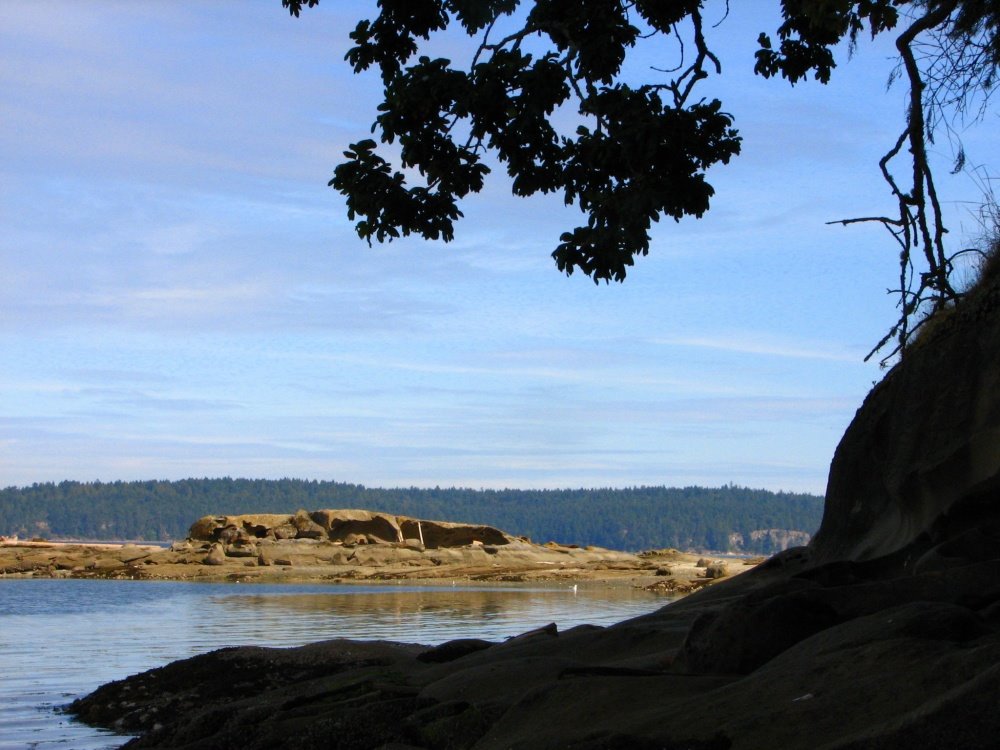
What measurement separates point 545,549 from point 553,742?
5920 centimetres

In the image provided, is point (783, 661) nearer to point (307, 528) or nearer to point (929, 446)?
point (929, 446)

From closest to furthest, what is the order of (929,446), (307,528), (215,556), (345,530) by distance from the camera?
(929,446) → (215,556) → (307,528) → (345,530)

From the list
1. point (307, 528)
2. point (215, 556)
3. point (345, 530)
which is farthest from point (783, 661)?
point (345, 530)

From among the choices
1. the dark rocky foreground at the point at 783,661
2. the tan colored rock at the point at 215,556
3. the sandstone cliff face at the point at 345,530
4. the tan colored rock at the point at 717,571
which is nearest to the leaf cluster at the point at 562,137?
the dark rocky foreground at the point at 783,661

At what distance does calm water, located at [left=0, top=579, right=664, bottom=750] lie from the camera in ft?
52.7

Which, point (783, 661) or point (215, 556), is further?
point (215, 556)

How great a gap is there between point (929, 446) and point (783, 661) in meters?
5.22

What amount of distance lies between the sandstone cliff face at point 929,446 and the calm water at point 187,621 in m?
8.23

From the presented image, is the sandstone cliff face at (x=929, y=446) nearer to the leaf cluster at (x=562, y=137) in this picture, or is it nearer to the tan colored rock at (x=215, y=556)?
the leaf cluster at (x=562, y=137)

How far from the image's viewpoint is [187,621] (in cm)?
2928

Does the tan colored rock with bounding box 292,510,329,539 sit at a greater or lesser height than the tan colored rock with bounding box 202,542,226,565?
greater

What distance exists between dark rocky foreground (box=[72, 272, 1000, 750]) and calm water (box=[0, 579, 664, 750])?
5.14 ft

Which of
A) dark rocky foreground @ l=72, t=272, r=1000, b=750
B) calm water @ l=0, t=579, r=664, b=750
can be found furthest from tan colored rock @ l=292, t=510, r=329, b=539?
dark rocky foreground @ l=72, t=272, r=1000, b=750

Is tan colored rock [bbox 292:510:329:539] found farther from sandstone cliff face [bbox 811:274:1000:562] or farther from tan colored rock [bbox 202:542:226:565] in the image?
sandstone cliff face [bbox 811:274:1000:562]
